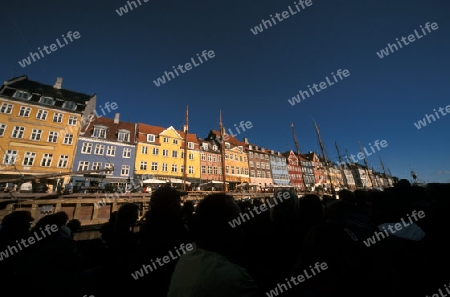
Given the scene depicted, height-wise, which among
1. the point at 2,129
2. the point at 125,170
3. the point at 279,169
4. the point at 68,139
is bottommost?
the point at 125,170

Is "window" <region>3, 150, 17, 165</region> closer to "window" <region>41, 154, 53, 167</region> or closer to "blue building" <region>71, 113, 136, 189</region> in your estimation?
"window" <region>41, 154, 53, 167</region>

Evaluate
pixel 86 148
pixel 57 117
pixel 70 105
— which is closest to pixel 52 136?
pixel 57 117

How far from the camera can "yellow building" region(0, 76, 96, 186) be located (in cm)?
2234

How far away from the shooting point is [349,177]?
72812 millimetres

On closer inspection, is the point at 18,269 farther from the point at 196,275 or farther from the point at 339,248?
the point at 339,248

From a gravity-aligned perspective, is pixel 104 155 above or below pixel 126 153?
below

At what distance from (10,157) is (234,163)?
35.0 metres

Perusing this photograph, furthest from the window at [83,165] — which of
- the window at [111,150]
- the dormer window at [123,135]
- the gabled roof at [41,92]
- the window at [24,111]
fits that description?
the window at [24,111]

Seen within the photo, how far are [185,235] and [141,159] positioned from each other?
30.3 m

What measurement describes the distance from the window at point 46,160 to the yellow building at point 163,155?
10.3m

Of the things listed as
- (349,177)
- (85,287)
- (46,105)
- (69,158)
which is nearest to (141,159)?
(69,158)

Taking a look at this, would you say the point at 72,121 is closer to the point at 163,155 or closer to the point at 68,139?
the point at 68,139

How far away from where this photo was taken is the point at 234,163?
4253 cm

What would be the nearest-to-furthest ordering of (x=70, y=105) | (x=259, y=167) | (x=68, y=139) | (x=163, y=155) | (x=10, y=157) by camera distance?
(x=10, y=157) → (x=68, y=139) → (x=70, y=105) → (x=163, y=155) → (x=259, y=167)
